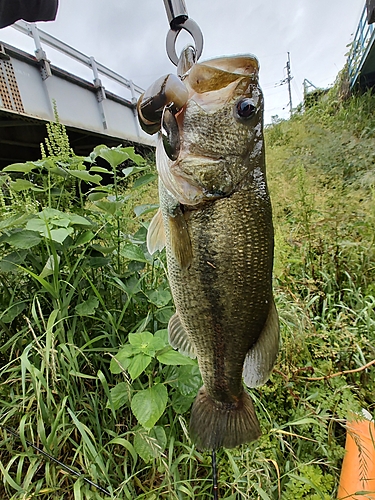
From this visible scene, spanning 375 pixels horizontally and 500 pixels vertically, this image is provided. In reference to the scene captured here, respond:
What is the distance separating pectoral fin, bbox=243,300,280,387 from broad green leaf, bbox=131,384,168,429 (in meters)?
0.46

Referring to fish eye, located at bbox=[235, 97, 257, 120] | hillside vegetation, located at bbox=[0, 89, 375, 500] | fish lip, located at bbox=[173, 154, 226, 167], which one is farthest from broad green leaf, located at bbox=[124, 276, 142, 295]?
fish eye, located at bbox=[235, 97, 257, 120]

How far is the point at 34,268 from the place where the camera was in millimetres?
1696

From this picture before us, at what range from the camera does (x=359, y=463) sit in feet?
4.67

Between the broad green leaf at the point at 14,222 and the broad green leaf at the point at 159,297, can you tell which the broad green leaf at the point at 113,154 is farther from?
the broad green leaf at the point at 159,297

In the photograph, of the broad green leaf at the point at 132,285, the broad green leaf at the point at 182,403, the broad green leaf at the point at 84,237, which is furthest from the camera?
the broad green leaf at the point at 132,285

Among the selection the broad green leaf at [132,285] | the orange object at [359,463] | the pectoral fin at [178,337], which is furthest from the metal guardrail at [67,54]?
the orange object at [359,463]

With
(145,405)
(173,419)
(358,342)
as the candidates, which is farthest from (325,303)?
(145,405)

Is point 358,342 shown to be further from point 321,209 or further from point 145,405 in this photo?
point 321,209

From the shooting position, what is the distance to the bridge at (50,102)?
4586mm

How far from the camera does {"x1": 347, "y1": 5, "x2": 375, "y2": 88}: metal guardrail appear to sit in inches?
253

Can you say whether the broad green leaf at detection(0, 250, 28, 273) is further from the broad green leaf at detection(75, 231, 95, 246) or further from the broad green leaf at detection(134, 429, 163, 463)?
the broad green leaf at detection(134, 429, 163, 463)

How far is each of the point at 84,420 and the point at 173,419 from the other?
0.45 m

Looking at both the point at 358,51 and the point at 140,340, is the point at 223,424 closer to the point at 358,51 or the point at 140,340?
the point at 140,340

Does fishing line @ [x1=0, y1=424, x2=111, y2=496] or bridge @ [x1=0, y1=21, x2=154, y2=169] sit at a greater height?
bridge @ [x1=0, y1=21, x2=154, y2=169]
